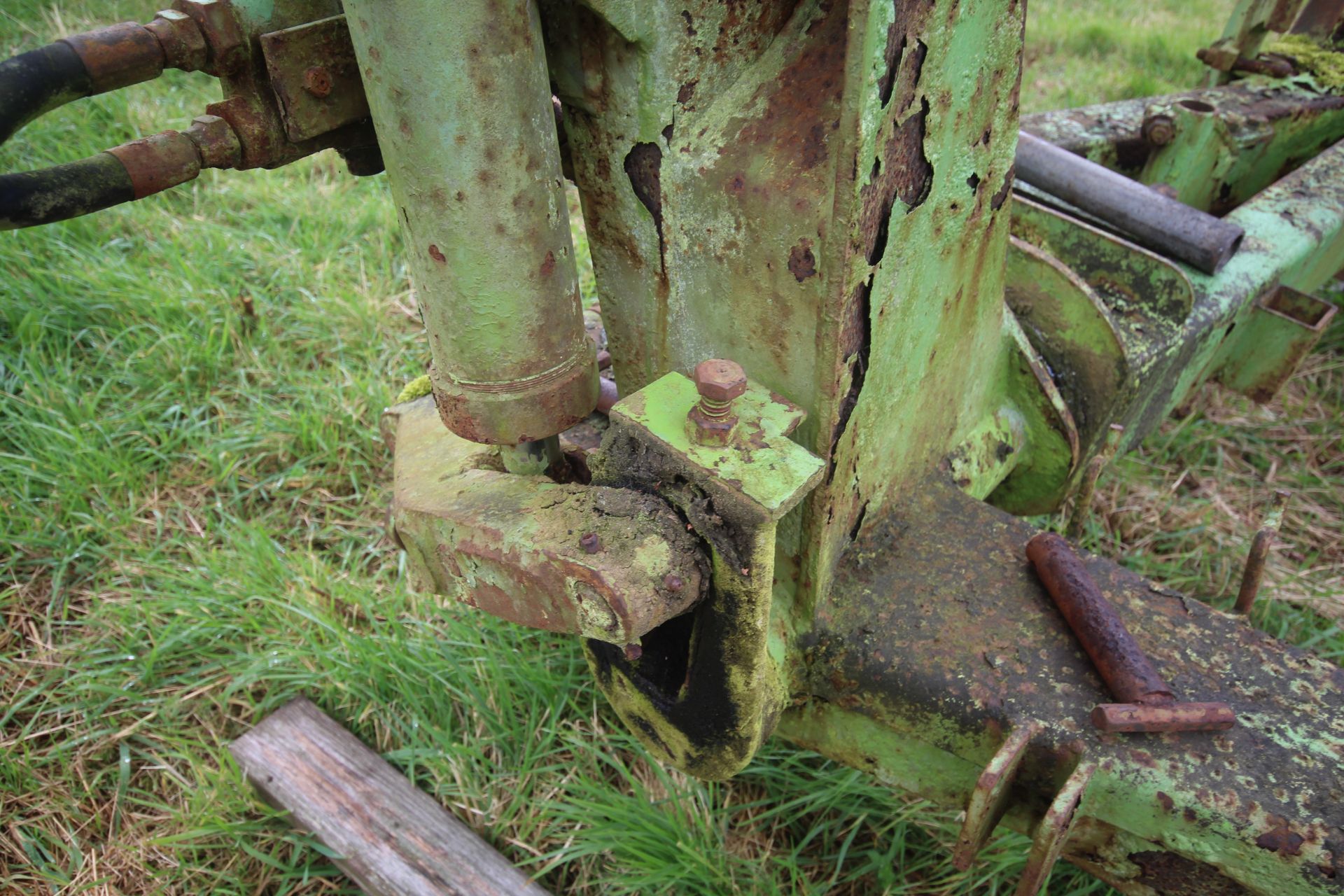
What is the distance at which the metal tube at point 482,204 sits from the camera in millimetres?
812

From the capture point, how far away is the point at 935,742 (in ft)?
3.76

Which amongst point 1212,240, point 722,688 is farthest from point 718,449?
point 1212,240

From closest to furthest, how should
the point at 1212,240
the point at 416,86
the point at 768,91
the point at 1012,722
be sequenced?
the point at 416,86 → the point at 768,91 → the point at 1012,722 → the point at 1212,240

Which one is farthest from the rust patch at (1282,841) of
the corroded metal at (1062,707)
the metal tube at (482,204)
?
the metal tube at (482,204)

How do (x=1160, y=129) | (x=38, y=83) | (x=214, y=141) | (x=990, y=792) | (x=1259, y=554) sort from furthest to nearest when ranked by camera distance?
(x=1160, y=129) < (x=1259, y=554) < (x=990, y=792) < (x=214, y=141) < (x=38, y=83)

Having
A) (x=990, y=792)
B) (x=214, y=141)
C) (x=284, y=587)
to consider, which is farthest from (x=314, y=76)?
(x=284, y=587)

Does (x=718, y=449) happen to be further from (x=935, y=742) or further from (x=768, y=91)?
(x=935, y=742)

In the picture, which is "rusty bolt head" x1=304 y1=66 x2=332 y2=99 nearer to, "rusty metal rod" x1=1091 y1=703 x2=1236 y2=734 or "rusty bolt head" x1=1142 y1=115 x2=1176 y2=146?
"rusty metal rod" x1=1091 y1=703 x2=1236 y2=734

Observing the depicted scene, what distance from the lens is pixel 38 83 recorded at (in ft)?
2.42

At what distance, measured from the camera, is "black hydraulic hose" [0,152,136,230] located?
0.76 meters

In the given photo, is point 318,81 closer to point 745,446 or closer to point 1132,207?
point 745,446

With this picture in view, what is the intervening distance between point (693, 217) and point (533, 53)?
241mm

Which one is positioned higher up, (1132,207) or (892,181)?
(892,181)

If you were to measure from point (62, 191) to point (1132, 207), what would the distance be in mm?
1731
